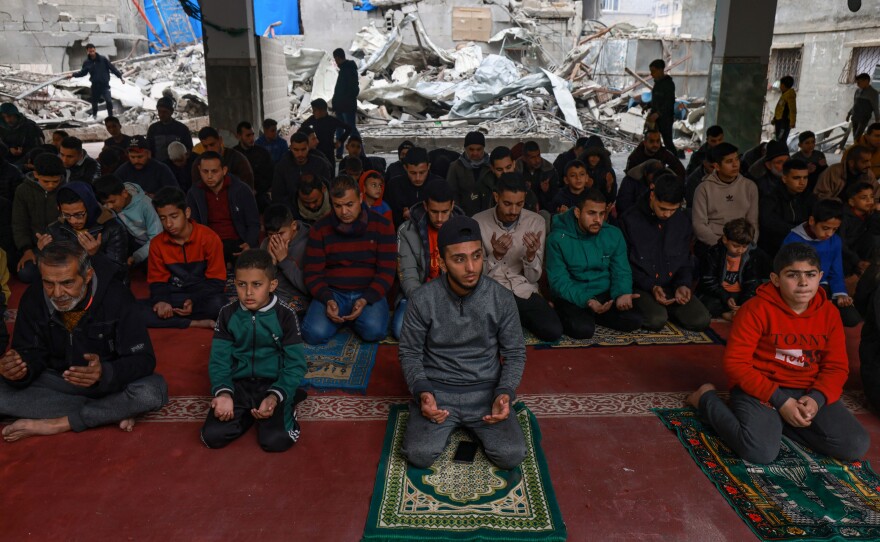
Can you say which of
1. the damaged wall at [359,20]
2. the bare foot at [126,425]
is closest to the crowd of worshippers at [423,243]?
the bare foot at [126,425]

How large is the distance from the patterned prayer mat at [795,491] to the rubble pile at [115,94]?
577 inches

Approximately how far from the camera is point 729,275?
16.3 ft

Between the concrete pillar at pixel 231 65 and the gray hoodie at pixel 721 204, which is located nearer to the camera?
the gray hoodie at pixel 721 204

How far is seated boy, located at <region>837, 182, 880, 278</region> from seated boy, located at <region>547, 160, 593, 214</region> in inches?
78.3

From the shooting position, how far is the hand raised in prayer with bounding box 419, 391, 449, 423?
2.96 metres

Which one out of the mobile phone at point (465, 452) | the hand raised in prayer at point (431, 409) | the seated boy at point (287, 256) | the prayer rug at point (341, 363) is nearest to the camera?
the hand raised in prayer at point (431, 409)

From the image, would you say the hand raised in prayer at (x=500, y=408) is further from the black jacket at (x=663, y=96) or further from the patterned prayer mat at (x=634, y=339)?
the black jacket at (x=663, y=96)

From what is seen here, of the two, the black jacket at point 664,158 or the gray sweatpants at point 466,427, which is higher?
the black jacket at point 664,158

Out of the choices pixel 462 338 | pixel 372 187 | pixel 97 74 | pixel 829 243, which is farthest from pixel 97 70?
pixel 829 243

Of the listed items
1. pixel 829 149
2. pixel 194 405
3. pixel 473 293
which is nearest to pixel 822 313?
pixel 473 293

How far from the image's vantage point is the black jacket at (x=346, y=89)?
11.0 meters

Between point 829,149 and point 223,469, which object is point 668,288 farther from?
point 829,149

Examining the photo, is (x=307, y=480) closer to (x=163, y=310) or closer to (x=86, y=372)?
(x=86, y=372)

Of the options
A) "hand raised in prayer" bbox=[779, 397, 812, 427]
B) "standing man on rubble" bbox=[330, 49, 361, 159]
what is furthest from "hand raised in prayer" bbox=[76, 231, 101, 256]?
"standing man on rubble" bbox=[330, 49, 361, 159]
